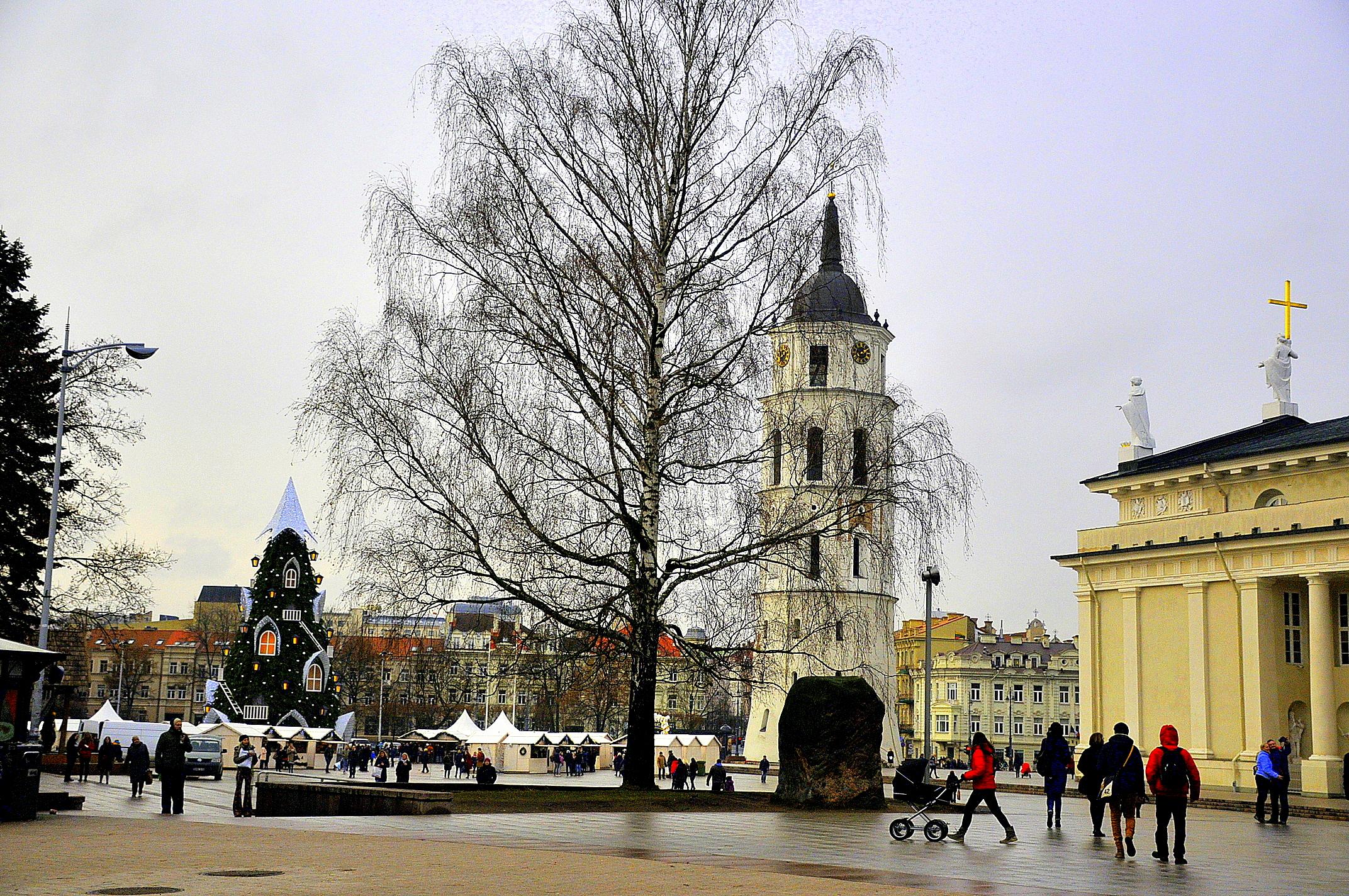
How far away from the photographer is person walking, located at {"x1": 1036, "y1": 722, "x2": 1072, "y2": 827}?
25.2m

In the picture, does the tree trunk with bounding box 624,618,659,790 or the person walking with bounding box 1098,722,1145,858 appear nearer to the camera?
the person walking with bounding box 1098,722,1145,858

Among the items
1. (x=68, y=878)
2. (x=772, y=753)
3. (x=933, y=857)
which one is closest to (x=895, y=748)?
(x=772, y=753)

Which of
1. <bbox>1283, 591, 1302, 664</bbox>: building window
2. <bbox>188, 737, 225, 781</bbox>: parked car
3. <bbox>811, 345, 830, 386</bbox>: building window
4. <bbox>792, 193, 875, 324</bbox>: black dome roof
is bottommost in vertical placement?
<bbox>188, 737, 225, 781</bbox>: parked car

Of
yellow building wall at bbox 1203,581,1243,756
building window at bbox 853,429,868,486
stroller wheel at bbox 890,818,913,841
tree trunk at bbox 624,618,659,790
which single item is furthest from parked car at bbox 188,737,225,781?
yellow building wall at bbox 1203,581,1243,756

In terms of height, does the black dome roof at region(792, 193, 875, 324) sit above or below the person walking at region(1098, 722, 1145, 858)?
above

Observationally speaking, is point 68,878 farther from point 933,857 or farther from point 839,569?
point 839,569

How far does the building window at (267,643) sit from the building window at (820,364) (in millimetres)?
44042

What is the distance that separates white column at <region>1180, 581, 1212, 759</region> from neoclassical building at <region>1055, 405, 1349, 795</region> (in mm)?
55

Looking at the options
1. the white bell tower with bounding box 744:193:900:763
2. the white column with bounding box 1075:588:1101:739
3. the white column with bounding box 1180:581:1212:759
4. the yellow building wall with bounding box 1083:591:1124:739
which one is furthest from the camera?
the white column with bounding box 1075:588:1101:739

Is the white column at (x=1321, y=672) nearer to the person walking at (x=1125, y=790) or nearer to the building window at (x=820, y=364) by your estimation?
the building window at (x=820, y=364)

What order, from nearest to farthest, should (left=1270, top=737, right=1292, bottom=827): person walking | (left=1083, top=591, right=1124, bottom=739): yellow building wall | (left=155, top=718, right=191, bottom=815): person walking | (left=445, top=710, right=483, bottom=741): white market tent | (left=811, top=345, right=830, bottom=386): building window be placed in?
(left=155, top=718, right=191, bottom=815): person walking → (left=811, top=345, right=830, bottom=386): building window → (left=1270, top=737, right=1292, bottom=827): person walking → (left=1083, top=591, right=1124, bottom=739): yellow building wall → (left=445, top=710, right=483, bottom=741): white market tent

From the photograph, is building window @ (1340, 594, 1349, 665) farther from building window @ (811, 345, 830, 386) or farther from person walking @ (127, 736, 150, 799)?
person walking @ (127, 736, 150, 799)

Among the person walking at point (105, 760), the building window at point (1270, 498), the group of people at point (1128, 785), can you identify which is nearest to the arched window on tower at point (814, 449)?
the group of people at point (1128, 785)

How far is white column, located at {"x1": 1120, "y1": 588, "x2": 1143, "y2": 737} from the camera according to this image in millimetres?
56688
